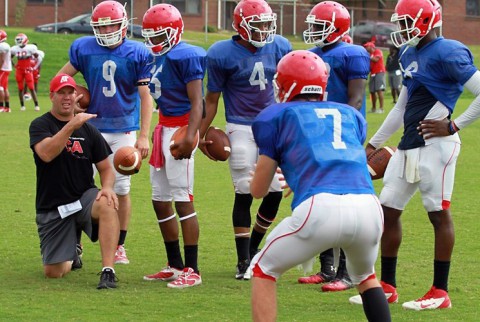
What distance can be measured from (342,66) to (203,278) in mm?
1869

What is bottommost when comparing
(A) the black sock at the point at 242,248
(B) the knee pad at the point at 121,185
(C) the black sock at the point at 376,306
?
(A) the black sock at the point at 242,248

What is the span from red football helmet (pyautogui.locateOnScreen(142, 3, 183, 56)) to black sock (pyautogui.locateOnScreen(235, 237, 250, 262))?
153cm

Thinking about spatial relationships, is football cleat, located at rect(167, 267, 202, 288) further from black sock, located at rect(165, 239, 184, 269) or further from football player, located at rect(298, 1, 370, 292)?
football player, located at rect(298, 1, 370, 292)

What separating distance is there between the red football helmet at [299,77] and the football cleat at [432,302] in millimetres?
1791

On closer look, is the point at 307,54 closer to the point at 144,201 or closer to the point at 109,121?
the point at 109,121

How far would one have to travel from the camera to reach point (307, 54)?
17.1ft

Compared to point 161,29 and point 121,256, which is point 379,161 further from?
point 121,256

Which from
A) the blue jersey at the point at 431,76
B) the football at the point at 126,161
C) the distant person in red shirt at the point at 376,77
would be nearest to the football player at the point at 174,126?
the football at the point at 126,161

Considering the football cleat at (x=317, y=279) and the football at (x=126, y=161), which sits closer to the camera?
the football cleat at (x=317, y=279)

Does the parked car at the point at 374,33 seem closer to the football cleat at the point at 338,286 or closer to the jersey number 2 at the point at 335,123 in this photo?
the football cleat at the point at 338,286

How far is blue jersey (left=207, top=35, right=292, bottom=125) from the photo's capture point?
734 cm

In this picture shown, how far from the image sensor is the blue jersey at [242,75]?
734 centimetres

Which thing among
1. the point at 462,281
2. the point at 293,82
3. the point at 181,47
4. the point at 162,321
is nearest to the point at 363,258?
the point at 293,82

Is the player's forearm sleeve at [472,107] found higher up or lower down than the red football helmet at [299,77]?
lower down
